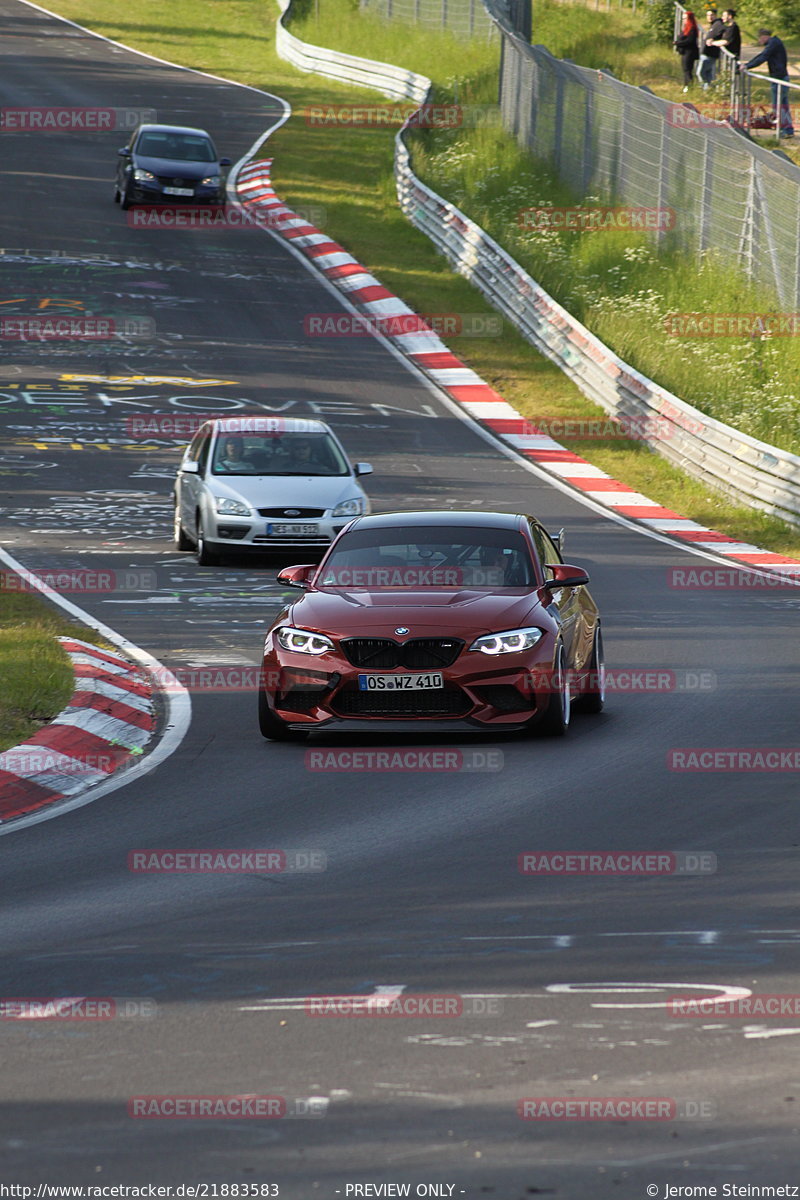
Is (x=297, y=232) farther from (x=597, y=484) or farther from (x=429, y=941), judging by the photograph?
(x=429, y=941)

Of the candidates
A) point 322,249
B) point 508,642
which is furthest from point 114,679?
point 322,249

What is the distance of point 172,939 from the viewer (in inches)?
298

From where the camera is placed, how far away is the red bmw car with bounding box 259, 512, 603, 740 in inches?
453

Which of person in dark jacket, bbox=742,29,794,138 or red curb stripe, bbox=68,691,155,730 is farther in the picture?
person in dark jacket, bbox=742,29,794,138

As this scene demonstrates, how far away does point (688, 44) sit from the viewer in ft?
135

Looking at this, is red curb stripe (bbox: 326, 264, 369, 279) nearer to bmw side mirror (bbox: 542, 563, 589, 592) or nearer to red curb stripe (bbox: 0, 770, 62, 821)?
bmw side mirror (bbox: 542, 563, 589, 592)

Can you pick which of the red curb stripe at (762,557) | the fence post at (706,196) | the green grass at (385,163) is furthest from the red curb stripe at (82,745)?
the fence post at (706,196)

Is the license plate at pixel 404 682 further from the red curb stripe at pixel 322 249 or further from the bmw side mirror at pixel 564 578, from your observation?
the red curb stripe at pixel 322 249

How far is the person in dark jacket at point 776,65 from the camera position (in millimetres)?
36188

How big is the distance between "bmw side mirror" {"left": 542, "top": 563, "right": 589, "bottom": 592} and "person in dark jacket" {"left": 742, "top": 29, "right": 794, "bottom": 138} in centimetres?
2626

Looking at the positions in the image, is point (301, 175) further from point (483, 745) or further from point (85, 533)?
point (483, 745)

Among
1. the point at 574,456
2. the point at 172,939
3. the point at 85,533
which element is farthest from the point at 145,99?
the point at 172,939

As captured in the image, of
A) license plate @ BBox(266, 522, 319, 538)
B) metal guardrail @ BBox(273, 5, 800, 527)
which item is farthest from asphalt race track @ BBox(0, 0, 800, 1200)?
metal guardrail @ BBox(273, 5, 800, 527)

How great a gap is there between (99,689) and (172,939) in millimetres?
5618
